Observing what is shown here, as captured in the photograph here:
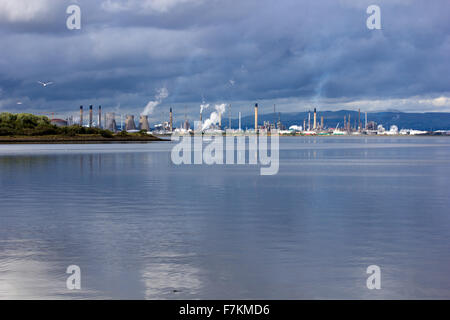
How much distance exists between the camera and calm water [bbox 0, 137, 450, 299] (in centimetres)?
1451

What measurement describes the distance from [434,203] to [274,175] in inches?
932

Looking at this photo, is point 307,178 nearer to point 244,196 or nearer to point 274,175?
point 274,175

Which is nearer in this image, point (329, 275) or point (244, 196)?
point (329, 275)

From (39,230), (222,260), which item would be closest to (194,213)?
(39,230)

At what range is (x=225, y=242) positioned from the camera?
2066 cm

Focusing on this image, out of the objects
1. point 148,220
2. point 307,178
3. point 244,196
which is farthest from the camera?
point 307,178

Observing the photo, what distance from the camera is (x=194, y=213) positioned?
28.7 m

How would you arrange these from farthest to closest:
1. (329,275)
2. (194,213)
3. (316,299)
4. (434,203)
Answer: (434,203)
(194,213)
(329,275)
(316,299)

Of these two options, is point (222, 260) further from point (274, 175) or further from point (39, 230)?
point (274, 175)

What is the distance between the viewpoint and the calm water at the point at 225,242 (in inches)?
571

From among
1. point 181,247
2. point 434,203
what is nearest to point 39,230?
point 181,247
